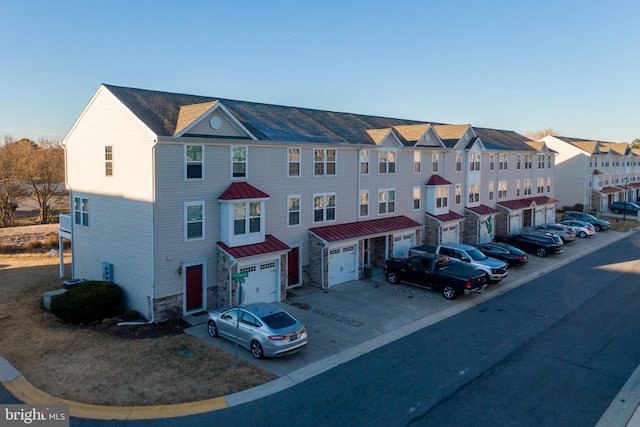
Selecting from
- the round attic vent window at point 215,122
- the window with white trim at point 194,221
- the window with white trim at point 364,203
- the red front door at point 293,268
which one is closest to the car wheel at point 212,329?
the window with white trim at point 194,221

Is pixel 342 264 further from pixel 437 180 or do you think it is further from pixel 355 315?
A: pixel 437 180

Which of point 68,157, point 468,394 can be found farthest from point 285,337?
point 68,157

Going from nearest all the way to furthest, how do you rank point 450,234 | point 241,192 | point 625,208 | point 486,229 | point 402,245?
point 241,192 → point 402,245 → point 450,234 → point 486,229 → point 625,208

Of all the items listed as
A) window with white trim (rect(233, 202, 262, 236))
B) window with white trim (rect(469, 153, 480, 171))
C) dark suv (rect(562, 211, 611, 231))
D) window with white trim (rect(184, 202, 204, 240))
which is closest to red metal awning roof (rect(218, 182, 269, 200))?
window with white trim (rect(233, 202, 262, 236))

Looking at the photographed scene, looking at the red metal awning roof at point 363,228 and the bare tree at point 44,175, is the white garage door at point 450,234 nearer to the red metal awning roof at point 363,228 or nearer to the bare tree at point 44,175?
the red metal awning roof at point 363,228

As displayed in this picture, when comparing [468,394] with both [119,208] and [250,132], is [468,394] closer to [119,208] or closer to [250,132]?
[250,132]

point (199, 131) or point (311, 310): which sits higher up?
point (199, 131)

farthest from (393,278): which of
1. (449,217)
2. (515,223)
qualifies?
(515,223)
